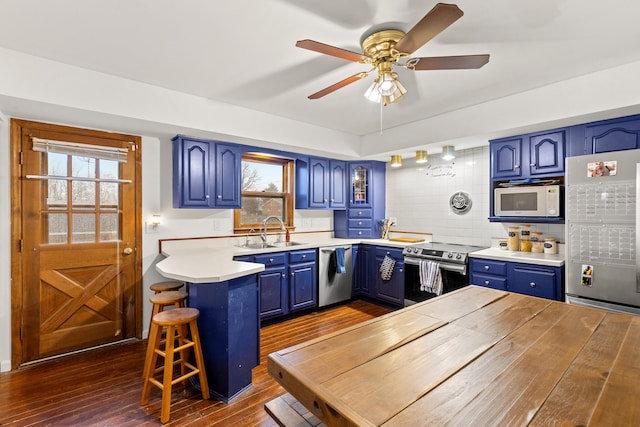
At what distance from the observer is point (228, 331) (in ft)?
7.00

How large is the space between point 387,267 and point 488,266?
1223 mm

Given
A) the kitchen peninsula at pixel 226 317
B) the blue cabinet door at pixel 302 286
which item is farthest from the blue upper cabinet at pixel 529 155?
the kitchen peninsula at pixel 226 317

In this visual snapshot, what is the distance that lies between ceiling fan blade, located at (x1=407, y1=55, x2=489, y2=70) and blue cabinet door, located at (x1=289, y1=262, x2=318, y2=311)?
261cm

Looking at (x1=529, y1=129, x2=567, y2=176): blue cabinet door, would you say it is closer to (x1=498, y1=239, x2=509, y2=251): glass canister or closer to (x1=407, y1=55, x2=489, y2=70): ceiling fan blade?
(x1=498, y1=239, x2=509, y2=251): glass canister

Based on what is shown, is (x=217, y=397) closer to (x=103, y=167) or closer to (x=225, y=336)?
(x=225, y=336)

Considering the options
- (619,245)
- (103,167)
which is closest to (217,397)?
(103,167)

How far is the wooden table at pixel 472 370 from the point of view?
2.59 feet

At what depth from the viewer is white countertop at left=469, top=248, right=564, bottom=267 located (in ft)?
9.10

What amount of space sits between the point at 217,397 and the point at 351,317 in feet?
6.48

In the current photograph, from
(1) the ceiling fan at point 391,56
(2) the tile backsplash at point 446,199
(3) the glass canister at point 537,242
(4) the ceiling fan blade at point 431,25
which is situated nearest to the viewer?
(4) the ceiling fan blade at point 431,25

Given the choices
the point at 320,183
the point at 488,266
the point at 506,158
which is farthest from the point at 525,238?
the point at 320,183

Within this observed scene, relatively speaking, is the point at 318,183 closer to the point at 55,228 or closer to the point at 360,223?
the point at 360,223

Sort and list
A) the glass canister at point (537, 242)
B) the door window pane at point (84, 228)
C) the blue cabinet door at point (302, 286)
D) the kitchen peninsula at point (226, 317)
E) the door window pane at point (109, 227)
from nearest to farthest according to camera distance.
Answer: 1. the kitchen peninsula at point (226, 317)
2. the door window pane at point (84, 228)
3. the door window pane at point (109, 227)
4. the glass canister at point (537, 242)
5. the blue cabinet door at point (302, 286)

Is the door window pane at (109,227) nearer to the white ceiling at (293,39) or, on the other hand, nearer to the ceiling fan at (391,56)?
the white ceiling at (293,39)
